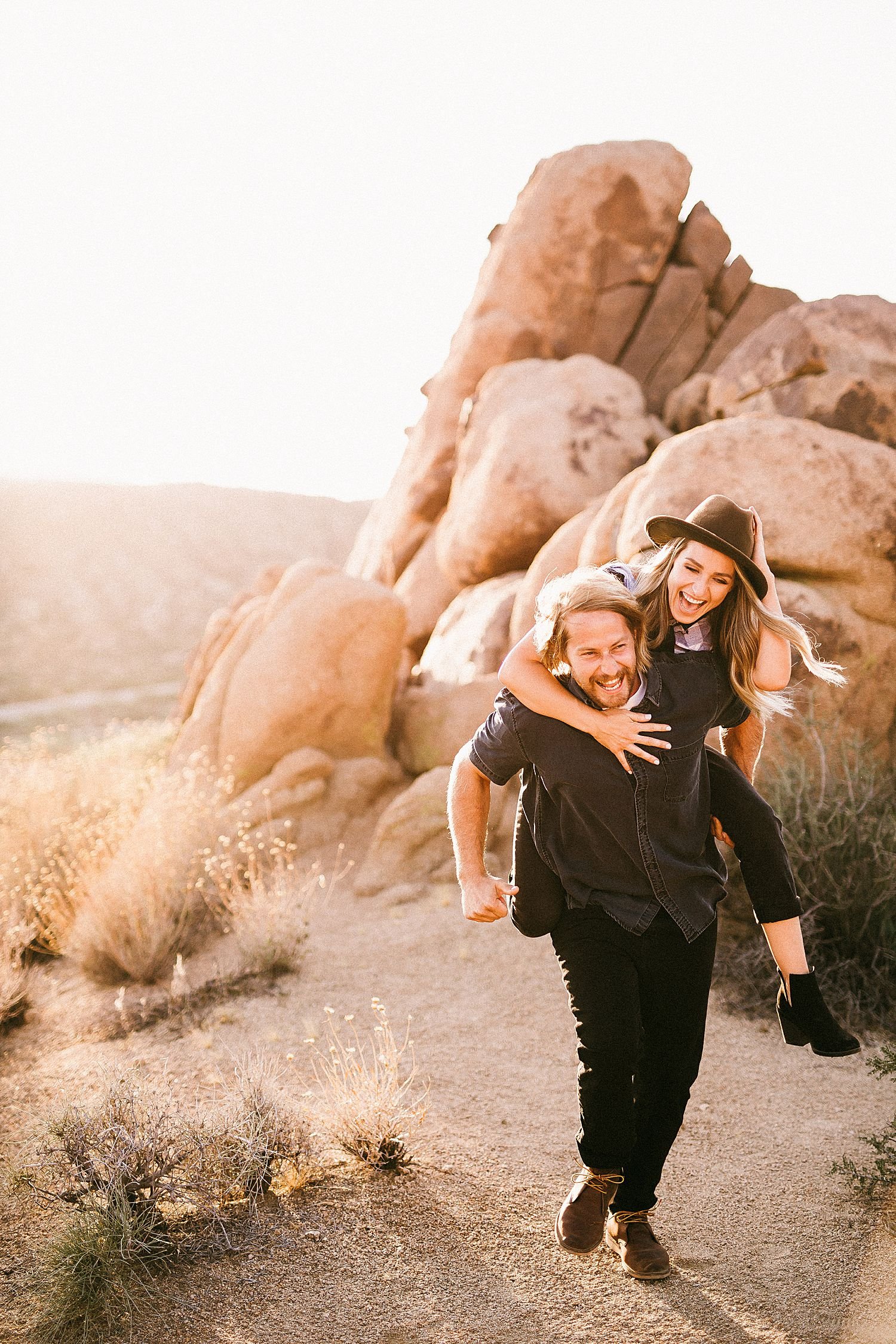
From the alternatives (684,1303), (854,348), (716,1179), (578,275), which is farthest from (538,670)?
(578,275)

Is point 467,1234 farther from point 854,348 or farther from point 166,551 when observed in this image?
point 166,551

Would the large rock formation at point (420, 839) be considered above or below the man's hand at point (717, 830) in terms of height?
below

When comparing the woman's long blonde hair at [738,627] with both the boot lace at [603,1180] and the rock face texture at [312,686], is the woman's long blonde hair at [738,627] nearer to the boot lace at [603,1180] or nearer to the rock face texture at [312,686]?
the boot lace at [603,1180]

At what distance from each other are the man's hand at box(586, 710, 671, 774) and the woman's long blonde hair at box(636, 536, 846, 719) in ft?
1.05

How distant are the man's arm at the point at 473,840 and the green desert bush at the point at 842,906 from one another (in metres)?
3.10

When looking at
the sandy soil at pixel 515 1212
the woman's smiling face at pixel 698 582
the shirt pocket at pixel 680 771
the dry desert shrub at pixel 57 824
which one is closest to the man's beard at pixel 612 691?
the shirt pocket at pixel 680 771

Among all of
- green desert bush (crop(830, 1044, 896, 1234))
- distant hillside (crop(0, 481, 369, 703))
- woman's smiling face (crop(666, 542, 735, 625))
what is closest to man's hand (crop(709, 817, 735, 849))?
woman's smiling face (crop(666, 542, 735, 625))

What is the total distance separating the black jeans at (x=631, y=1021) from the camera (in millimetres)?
2475

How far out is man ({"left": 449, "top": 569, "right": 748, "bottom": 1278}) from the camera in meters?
→ 2.51

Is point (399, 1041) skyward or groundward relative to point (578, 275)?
groundward

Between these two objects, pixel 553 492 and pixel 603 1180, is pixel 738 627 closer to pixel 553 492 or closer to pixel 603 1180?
pixel 603 1180

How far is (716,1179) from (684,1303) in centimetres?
88

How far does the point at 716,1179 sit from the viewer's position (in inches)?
138

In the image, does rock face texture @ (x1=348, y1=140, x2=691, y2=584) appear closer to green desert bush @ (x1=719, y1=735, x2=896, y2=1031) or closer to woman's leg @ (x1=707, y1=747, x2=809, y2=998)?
green desert bush @ (x1=719, y1=735, x2=896, y2=1031)
